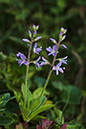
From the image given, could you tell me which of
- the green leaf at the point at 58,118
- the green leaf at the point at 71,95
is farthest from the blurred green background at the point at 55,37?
the green leaf at the point at 58,118

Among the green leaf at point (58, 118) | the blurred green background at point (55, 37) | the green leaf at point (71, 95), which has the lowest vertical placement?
the green leaf at point (71, 95)

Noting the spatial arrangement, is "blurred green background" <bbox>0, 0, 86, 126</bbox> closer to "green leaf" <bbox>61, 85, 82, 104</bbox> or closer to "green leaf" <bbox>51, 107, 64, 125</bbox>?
"green leaf" <bbox>61, 85, 82, 104</bbox>

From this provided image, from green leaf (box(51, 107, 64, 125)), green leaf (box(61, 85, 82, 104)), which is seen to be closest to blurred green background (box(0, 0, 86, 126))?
green leaf (box(61, 85, 82, 104))

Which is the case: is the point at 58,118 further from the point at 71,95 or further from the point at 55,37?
the point at 55,37

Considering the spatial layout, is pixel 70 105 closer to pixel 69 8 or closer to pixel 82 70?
pixel 82 70

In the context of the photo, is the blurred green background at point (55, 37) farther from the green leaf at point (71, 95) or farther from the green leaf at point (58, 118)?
the green leaf at point (58, 118)

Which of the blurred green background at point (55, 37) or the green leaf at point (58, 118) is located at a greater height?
the blurred green background at point (55, 37)

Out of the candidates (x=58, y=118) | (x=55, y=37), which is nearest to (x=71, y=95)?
(x=58, y=118)

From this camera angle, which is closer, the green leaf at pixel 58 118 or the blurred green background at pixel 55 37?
the green leaf at pixel 58 118

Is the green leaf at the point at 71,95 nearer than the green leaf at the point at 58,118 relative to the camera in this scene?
No
